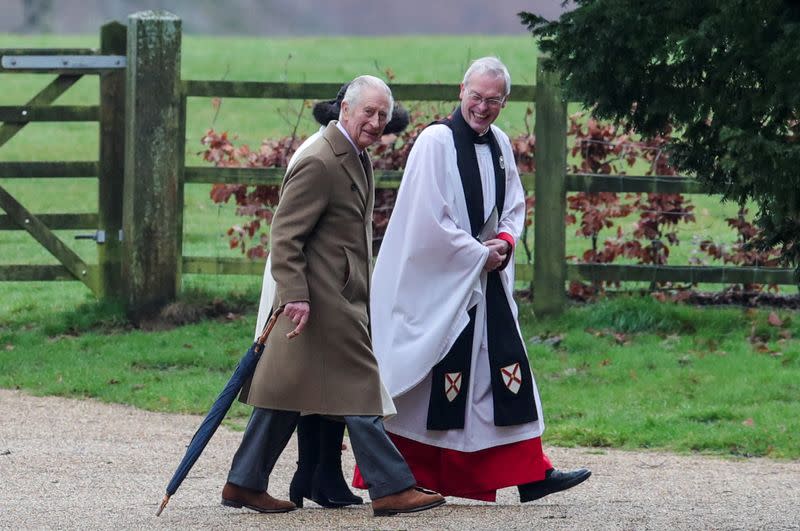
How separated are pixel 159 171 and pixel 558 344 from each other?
290cm

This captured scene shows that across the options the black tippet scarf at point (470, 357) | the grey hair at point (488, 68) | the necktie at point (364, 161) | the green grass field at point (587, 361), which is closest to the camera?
the necktie at point (364, 161)

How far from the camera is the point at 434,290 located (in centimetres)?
622

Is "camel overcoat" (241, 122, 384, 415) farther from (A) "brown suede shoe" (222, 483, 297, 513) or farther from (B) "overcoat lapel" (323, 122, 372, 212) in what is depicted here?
(A) "brown suede shoe" (222, 483, 297, 513)

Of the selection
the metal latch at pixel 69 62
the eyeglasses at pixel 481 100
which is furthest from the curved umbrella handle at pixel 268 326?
the metal latch at pixel 69 62

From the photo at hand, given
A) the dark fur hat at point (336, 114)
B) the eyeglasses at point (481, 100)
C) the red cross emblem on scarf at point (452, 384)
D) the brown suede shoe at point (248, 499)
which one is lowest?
the brown suede shoe at point (248, 499)

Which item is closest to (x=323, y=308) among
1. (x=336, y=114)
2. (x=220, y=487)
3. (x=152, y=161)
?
(x=336, y=114)

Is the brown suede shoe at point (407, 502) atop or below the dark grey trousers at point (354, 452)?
below

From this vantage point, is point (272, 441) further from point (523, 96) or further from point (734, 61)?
point (523, 96)

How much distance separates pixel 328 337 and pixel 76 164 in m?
4.93

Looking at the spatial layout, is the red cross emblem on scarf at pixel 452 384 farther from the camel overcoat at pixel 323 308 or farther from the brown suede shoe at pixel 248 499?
the brown suede shoe at pixel 248 499

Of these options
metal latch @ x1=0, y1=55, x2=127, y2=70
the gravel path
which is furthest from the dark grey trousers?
metal latch @ x1=0, y1=55, x2=127, y2=70

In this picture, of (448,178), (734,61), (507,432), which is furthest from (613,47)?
(507,432)

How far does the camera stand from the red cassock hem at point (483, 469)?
616cm

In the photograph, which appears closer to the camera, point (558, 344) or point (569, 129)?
point (558, 344)
